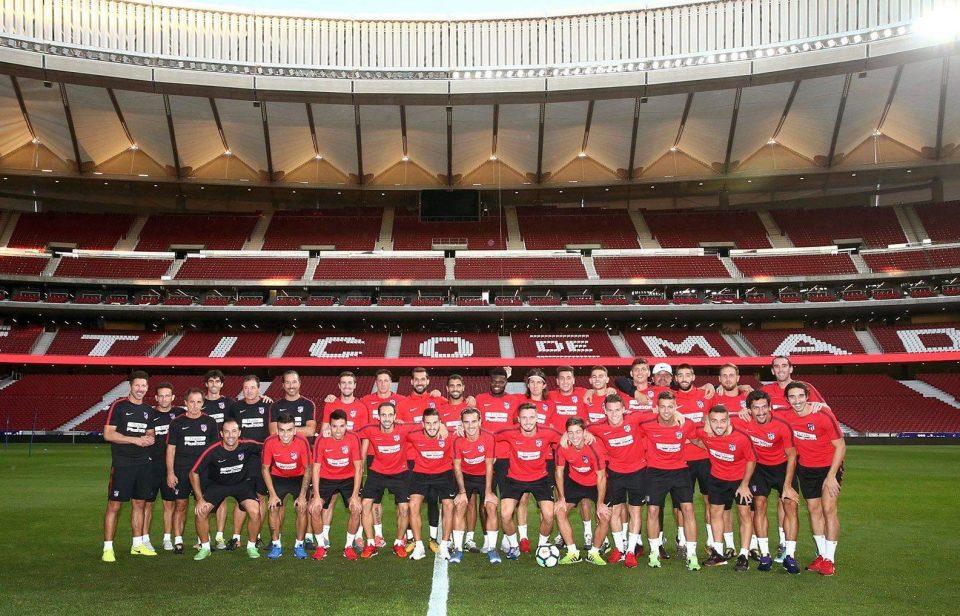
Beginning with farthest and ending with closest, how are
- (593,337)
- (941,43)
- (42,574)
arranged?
(593,337), (941,43), (42,574)

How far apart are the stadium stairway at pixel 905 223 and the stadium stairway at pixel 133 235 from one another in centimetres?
4774

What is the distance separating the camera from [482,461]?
854 centimetres

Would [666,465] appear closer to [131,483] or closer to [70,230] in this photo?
[131,483]

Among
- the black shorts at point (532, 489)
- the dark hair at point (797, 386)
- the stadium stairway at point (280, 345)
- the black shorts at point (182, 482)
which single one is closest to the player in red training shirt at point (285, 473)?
the black shorts at point (182, 482)

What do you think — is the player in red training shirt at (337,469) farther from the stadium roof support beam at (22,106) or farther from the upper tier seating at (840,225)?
the upper tier seating at (840,225)

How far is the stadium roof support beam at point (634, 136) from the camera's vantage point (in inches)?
1400

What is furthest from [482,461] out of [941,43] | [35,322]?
[35,322]

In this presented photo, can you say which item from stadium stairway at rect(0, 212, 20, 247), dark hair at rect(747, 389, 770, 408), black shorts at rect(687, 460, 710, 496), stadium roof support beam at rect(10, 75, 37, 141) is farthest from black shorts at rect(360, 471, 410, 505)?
stadium stairway at rect(0, 212, 20, 247)

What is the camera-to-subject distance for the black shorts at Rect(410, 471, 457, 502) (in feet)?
28.0

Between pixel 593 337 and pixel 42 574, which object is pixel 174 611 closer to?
pixel 42 574

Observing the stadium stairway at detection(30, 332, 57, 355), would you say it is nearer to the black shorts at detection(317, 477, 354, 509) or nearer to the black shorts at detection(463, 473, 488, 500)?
the black shorts at detection(317, 477, 354, 509)

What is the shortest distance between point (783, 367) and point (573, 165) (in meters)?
34.3

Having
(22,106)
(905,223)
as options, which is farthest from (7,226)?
(905,223)

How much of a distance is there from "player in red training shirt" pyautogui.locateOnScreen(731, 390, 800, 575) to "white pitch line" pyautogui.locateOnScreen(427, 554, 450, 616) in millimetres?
3601
